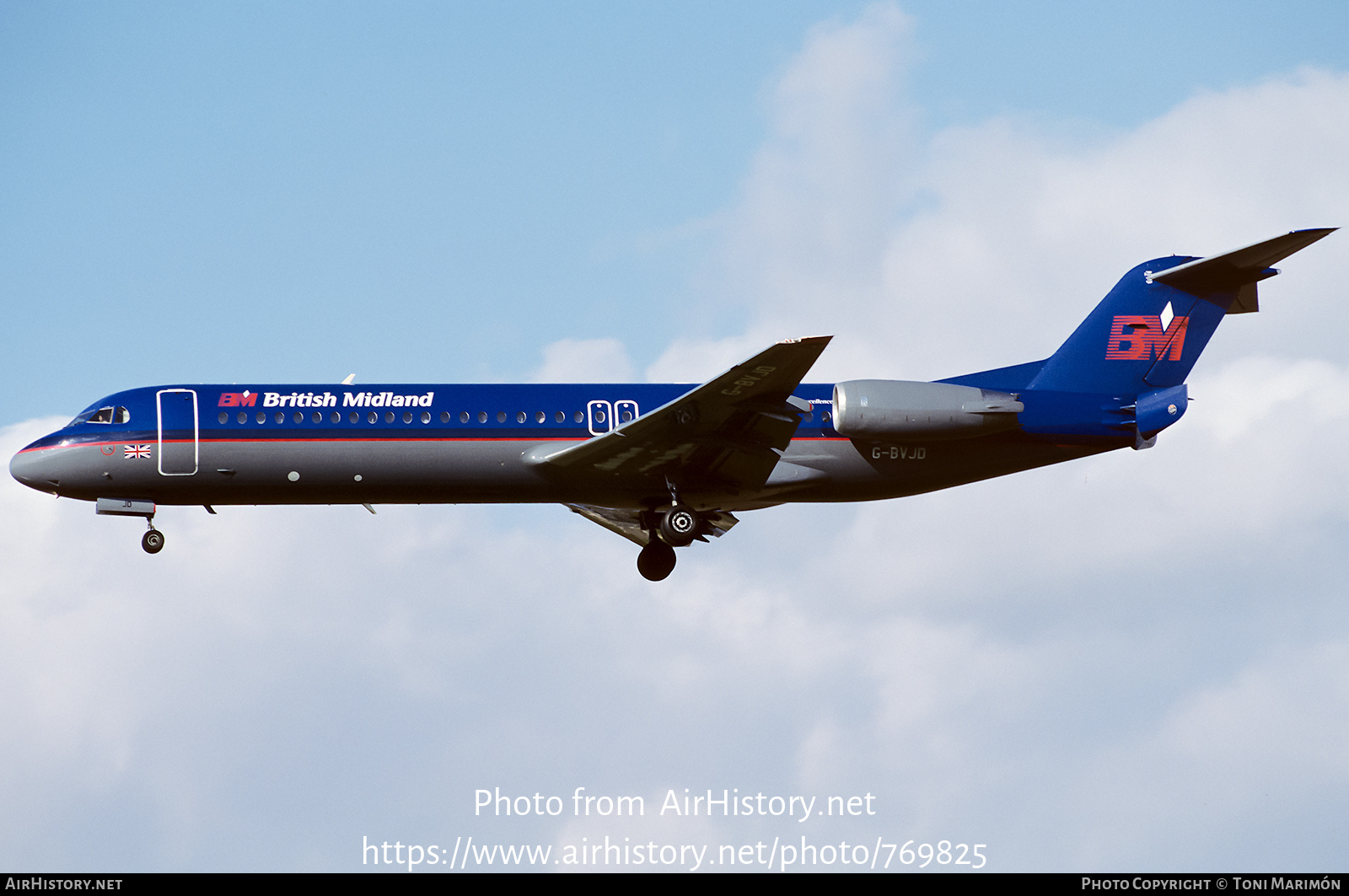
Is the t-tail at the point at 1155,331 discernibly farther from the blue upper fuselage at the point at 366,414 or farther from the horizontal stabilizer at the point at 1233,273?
the blue upper fuselage at the point at 366,414

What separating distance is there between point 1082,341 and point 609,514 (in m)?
10.3

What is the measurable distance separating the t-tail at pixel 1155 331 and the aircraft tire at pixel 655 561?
814cm

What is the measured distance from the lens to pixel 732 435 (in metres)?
28.8

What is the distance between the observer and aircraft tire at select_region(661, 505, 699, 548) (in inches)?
1179

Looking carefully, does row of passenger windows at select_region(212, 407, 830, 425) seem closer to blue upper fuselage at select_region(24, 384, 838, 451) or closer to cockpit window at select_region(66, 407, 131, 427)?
blue upper fuselage at select_region(24, 384, 838, 451)

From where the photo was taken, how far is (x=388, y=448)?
29234 mm

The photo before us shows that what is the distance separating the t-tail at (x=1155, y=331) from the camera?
31.7 m

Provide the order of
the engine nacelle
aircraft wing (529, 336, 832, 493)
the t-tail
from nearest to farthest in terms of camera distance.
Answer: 1. aircraft wing (529, 336, 832, 493)
2. the engine nacelle
3. the t-tail

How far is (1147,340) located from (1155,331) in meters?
0.24

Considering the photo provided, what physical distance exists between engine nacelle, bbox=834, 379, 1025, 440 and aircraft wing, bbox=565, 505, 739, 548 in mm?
4227

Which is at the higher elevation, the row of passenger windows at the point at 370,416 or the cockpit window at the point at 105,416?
the cockpit window at the point at 105,416

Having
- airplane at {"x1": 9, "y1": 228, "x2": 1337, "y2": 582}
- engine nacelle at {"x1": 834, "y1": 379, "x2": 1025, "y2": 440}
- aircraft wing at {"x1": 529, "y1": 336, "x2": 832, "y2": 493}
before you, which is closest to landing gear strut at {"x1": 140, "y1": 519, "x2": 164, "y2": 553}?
airplane at {"x1": 9, "y1": 228, "x2": 1337, "y2": 582}

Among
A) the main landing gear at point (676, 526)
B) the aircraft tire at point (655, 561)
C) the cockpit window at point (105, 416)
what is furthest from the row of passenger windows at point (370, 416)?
the aircraft tire at point (655, 561)
